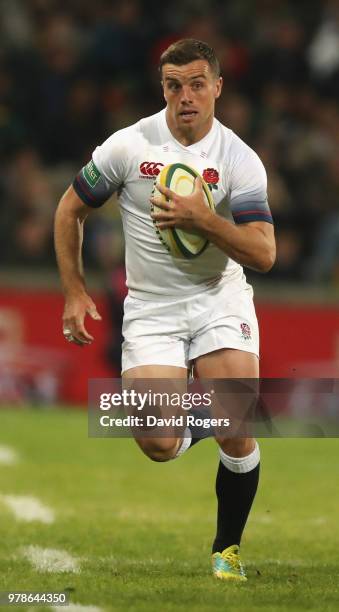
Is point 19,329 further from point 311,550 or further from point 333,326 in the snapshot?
point 311,550

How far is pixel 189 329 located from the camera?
616cm

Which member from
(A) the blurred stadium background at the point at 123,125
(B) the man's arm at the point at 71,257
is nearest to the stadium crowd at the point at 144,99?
(A) the blurred stadium background at the point at 123,125

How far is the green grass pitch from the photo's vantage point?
5641mm

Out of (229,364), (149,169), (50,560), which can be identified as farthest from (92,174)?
(50,560)

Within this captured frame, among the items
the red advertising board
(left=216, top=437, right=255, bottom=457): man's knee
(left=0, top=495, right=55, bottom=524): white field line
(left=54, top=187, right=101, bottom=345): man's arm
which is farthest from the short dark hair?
the red advertising board

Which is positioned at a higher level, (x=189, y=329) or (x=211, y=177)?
(x=211, y=177)

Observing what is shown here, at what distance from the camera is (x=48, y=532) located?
7.44m

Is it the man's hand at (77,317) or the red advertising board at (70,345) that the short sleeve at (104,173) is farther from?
the red advertising board at (70,345)

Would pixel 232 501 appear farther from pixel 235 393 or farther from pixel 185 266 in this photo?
pixel 185 266

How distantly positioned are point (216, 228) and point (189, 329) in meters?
0.62

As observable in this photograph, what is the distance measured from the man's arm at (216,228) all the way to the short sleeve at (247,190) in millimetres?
76

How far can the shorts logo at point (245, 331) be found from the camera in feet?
20.0

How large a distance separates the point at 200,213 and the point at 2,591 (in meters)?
1.66

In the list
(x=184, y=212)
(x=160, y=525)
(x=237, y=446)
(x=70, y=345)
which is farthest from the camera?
(x=70, y=345)
